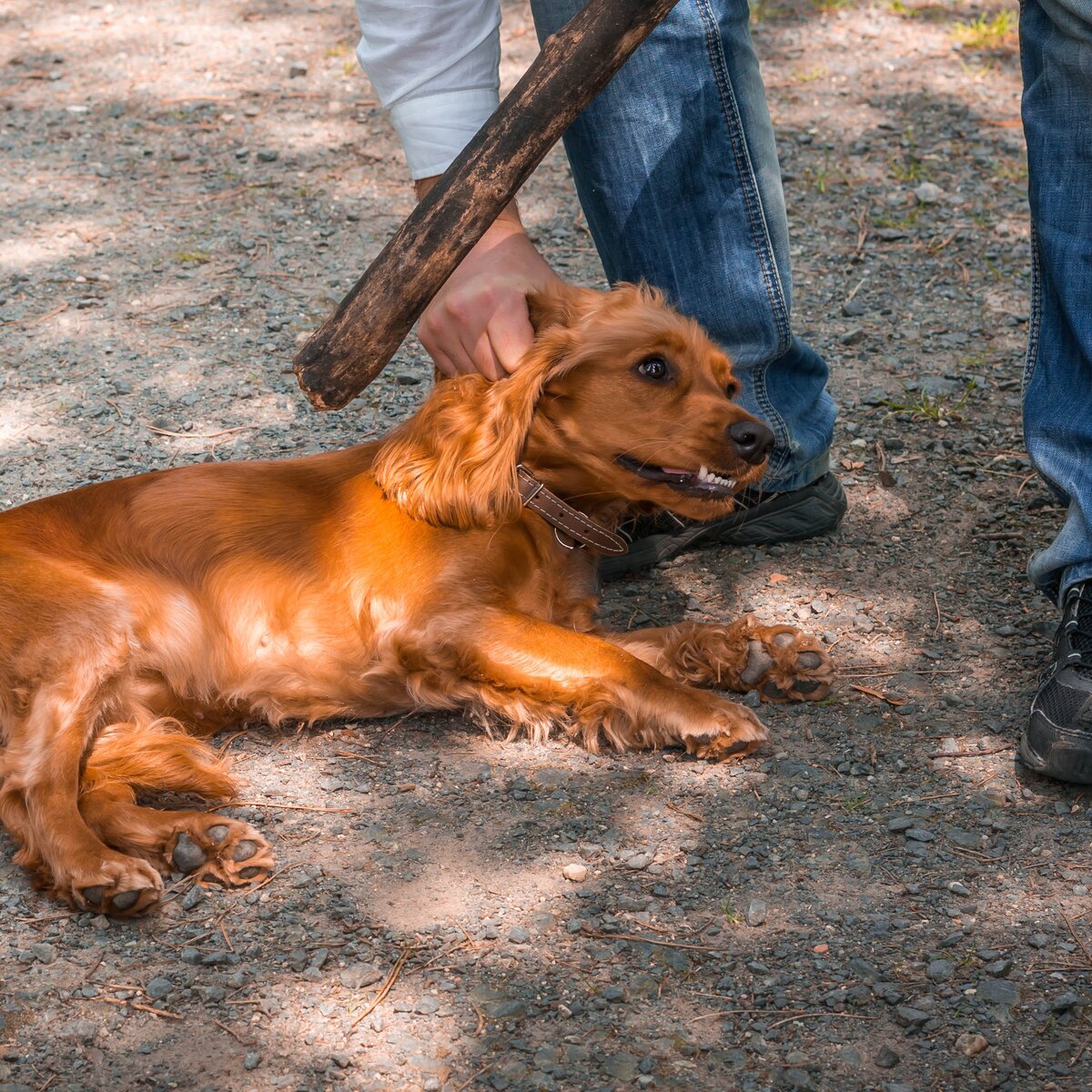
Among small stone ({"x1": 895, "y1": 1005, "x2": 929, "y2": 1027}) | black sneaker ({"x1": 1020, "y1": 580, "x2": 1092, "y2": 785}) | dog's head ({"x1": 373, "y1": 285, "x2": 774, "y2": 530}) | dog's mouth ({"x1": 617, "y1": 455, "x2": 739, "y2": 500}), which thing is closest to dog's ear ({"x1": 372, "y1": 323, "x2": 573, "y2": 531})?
dog's head ({"x1": 373, "y1": 285, "x2": 774, "y2": 530})

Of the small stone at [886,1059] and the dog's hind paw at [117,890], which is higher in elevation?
the dog's hind paw at [117,890]

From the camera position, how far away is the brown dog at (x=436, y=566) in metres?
3.05

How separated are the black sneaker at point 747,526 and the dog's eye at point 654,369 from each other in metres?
0.68

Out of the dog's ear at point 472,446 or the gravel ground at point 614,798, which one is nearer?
the gravel ground at point 614,798

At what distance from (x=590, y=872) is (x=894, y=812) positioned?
704mm

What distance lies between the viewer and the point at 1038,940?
247 centimetres

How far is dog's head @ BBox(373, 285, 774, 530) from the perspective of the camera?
3.11 m

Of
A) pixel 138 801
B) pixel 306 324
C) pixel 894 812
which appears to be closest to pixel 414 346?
pixel 306 324

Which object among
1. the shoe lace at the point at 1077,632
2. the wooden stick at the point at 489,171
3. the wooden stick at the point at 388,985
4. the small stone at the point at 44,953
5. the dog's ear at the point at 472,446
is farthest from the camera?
the dog's ear at the point at 472,446

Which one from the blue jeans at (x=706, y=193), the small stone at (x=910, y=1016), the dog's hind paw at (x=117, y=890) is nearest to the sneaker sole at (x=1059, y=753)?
the small stone at (x=910, y=1016)

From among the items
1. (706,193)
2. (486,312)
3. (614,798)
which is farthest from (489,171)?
(614,798)

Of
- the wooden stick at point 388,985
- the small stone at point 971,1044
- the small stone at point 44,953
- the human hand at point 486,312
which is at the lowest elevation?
the small stone at point 971,1044

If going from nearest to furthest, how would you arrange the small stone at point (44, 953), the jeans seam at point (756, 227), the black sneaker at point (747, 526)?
the small stone at point (44, 953) → the jeans seam at point (756, 227) → the black sneaker at point (747, 526)

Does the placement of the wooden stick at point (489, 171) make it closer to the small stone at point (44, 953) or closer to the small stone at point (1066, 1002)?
the small stone at point (44, 953)
